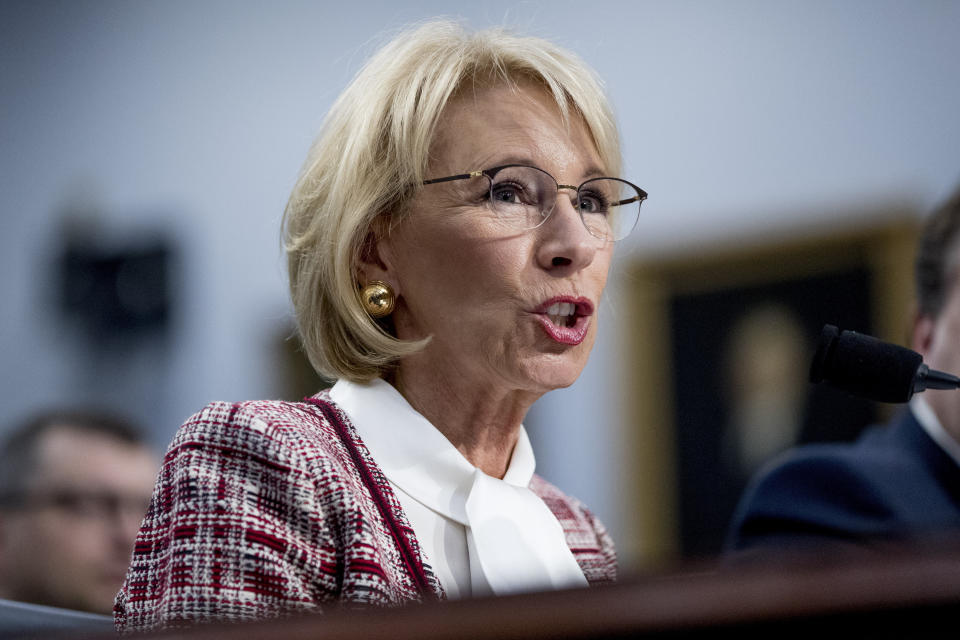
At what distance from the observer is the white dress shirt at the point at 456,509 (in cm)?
124

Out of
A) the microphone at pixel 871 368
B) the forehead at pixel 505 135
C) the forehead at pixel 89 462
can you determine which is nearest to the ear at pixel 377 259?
the forehead at pixel 505 135

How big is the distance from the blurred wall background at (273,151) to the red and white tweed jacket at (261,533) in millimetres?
2385

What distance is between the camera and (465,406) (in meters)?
1.37

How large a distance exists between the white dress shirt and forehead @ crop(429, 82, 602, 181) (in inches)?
11.8

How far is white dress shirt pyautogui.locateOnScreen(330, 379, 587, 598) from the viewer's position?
1241 mm

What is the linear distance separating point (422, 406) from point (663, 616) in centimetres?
94

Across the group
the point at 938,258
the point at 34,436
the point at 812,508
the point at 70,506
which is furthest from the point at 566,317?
the point at 34,436

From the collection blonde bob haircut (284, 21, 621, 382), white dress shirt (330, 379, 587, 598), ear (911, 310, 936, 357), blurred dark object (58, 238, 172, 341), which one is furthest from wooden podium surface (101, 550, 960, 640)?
blurred dark object (58, 238, 172, 341)

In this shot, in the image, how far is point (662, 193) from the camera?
13.6ft

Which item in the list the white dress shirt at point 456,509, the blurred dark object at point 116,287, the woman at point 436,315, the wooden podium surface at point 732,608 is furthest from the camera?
the blurred dark object at point 116,287

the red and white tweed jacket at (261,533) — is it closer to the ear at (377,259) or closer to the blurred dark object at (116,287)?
the ear at (377,259)

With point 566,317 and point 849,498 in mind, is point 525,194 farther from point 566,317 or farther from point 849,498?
point 849,498

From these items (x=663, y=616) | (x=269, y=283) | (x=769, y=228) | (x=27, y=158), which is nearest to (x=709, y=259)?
(x=769, y=228)

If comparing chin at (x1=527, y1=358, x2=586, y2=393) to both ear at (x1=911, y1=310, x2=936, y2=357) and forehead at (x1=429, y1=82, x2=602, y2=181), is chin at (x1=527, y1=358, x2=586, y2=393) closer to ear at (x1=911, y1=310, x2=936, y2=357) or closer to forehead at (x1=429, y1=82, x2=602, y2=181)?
forehead at (x1=429, y1=82, x2=602, y2=181)
